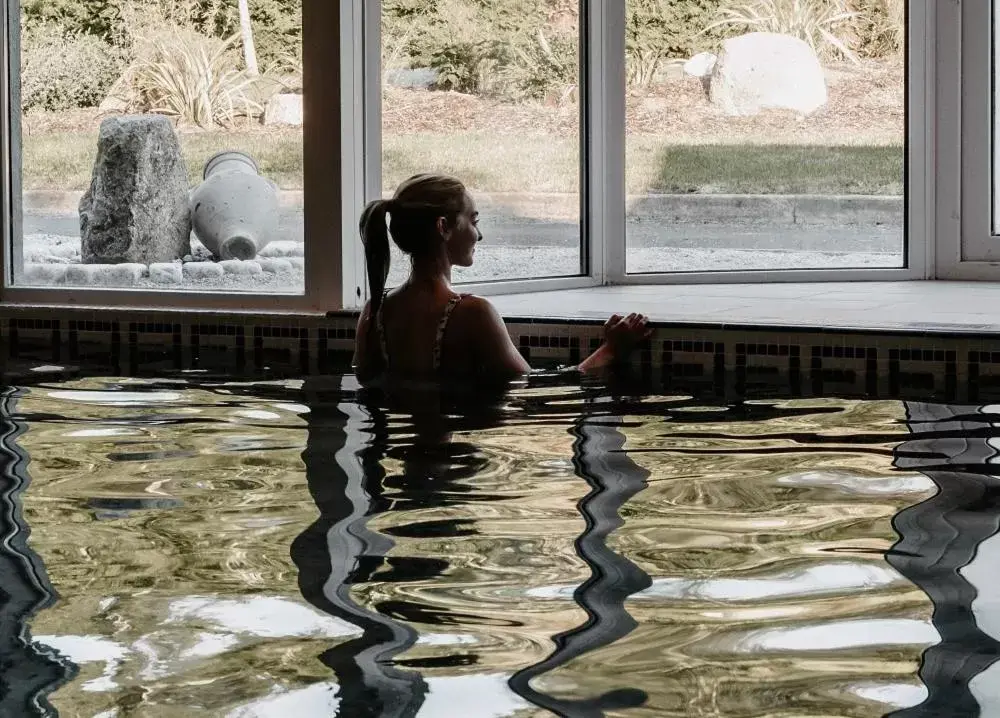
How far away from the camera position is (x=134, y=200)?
5789mm

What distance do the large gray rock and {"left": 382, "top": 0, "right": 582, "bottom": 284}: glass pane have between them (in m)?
0.91

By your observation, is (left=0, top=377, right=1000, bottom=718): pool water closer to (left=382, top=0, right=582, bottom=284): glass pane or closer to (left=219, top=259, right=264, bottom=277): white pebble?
(left=219, top=259, right=264, bottom=277): white pebble

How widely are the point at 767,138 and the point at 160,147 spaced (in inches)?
103

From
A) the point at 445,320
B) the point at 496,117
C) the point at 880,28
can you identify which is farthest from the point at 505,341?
the point at 880,28

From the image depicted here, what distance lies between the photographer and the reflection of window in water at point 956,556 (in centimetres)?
158

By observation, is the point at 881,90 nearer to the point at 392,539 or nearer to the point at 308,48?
the point at 308,48

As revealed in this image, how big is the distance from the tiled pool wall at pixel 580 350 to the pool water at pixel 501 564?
651 millimetres

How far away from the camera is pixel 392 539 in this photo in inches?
91.0

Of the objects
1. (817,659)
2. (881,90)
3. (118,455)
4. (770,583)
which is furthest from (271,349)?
(817,659)

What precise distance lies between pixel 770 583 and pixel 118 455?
5.48 ft

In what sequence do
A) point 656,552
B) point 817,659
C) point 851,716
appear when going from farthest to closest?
point 656,552
point 817,659
point 851,716

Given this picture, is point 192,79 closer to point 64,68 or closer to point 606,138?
point 64,68

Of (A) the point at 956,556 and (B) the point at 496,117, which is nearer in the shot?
(A) the point at 956,556

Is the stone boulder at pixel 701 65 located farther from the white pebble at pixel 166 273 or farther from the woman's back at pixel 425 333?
the woman's back at pixel 425 333
